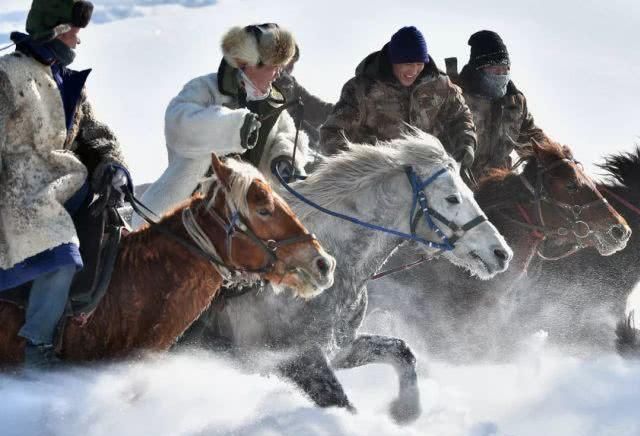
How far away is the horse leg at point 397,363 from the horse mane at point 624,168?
3.30 meters

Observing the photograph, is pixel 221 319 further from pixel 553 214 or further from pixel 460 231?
pixel 553 214

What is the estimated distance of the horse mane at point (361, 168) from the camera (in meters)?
6.04

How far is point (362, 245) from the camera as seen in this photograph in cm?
598

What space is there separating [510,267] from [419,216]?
2.13 m

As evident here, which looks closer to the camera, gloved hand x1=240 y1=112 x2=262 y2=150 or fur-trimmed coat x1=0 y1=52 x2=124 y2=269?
fur-trimmed coat x1=0 y1=52 x2=124 y2=269

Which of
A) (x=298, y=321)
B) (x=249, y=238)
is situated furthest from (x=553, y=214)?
(x=249, y=238)

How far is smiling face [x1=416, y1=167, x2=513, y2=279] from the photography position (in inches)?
236

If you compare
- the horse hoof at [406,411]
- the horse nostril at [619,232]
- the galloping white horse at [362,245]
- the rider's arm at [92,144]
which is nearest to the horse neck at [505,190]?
the horse nostril at [619,232]

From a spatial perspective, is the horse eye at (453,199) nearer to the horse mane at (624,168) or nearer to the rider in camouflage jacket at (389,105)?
the rider in camouflage jacket at (389,105)

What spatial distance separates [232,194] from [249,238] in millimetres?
211

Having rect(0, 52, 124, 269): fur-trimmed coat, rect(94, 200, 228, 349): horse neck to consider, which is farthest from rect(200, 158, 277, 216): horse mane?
rect(0, 52, 124, 269): fur-trimmed coat

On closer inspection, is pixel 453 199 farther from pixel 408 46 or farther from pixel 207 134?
pixel 408 46

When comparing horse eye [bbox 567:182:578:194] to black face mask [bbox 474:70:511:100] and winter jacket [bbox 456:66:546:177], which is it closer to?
winter jacket [bbox 456:66:546:177]

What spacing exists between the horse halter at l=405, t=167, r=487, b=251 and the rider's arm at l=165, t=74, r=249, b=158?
1.00 m
